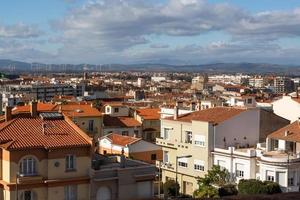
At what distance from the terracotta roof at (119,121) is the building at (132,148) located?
46.0 ft

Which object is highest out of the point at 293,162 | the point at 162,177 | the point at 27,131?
the point at 27,131

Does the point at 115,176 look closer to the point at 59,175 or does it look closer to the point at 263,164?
the point at 59,175

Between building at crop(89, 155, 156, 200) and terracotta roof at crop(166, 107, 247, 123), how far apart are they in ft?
43.2

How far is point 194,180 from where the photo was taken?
4497cm

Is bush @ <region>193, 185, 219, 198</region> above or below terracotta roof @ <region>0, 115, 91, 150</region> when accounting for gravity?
below

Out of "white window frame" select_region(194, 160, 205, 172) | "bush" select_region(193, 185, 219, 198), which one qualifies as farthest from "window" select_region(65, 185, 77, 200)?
"white window frame" select_region(194, 160, 205, 172)

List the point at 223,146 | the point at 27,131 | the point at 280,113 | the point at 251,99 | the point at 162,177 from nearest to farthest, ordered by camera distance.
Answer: the point at 27,131, the point at 223,146, the point at 162,177, the point at 280,113, the point at 251,99

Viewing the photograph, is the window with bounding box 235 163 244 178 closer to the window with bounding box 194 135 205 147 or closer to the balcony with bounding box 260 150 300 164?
the balcony with bounding box 260 150 300 164

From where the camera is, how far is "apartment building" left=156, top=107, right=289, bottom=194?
145 feet

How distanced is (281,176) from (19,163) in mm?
16998

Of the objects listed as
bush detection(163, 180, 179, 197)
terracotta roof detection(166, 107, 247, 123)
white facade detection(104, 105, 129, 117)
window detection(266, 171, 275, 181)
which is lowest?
bush detection(163, 180, 179, 197)

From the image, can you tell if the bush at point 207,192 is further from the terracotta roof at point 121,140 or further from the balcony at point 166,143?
the terracotta roof at point 121,140

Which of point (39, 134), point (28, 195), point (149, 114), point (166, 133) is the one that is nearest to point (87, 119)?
point (149, 114)

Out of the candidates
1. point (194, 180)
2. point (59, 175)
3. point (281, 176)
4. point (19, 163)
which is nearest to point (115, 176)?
point (59, 175)
